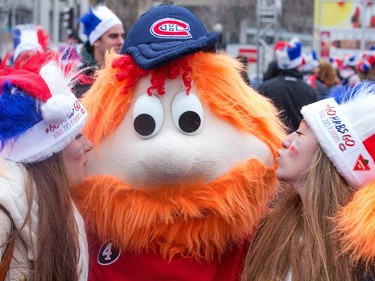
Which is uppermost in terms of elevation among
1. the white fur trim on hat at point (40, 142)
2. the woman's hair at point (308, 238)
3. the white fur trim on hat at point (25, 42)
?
the white fur trim on hat at point (40, 142)

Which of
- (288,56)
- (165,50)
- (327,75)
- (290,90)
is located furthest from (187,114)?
(327,75)

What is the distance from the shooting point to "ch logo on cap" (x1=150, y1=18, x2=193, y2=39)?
284cm

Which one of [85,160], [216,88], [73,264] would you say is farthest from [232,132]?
[73,264]

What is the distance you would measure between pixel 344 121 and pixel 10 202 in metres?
1.16

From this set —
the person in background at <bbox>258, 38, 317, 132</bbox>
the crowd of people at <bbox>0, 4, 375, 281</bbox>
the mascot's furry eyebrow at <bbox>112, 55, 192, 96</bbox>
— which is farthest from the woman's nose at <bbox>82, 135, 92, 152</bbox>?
the person in background at <bbox>258, 38, 317, 132</bbox>

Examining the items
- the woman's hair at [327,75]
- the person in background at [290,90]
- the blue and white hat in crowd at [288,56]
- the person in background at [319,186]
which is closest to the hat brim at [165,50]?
the person in background at [319,186]

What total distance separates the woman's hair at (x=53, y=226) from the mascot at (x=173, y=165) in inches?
9.4

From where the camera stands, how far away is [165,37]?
2.83 m

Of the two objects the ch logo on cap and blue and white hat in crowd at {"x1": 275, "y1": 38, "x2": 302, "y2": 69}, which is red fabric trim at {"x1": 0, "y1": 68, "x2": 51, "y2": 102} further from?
blue and white hat in crowd at {"x1": 275, "y1": 38, "x2": 302, "y2": 69}

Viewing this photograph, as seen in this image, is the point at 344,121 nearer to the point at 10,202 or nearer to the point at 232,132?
the point at 232,132

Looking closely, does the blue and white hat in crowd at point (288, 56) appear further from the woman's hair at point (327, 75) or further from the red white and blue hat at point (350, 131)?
the red white and blue hat at point (350, 131)

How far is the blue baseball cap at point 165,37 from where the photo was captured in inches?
107

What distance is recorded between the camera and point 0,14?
778 inches

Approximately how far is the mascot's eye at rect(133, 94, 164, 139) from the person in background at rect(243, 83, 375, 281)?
474mm
